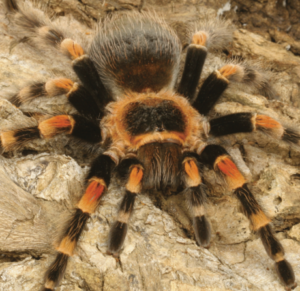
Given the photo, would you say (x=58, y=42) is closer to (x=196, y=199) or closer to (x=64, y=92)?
(x=64, y=92)

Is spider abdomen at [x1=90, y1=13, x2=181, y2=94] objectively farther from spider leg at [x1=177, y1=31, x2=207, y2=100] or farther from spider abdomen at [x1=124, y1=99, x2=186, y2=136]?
spider abdomen at [x1=124, y1=99, x2=186, y2=136]

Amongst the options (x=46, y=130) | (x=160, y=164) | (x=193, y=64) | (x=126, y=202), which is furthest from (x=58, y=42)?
(x=126, y=202)

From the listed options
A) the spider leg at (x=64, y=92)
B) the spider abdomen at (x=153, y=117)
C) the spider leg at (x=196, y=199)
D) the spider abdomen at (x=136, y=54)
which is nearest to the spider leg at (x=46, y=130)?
the spider leg at (x=64, y=92)

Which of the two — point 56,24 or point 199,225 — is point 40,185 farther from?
point 56,24

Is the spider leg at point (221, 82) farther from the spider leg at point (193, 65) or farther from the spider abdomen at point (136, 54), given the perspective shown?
the spider abdomen at point (136, 54)

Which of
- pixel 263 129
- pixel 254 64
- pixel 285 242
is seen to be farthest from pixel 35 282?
pixel 254 64
